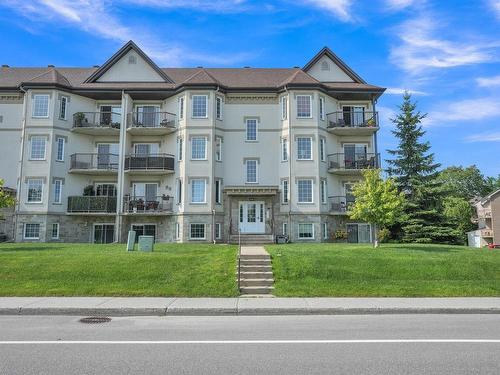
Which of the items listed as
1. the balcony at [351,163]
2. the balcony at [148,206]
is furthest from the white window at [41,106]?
the balcony at [351,163]

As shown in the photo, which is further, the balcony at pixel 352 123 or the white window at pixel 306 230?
the balcony at pixel 352 123

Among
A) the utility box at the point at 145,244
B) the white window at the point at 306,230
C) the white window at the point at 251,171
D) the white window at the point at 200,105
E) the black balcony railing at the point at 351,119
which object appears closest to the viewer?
the utility box at the point at 145,244

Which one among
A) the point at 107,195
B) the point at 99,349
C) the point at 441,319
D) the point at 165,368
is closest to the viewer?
the point at 165,368

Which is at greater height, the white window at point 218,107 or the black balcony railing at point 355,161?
the white window at point 218,107

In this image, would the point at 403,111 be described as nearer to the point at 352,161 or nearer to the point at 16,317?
the point at 352,161

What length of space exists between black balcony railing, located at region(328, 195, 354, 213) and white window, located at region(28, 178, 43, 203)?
1987 cm

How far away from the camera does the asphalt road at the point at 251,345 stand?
6039 millimetres

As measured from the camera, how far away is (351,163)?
104ft

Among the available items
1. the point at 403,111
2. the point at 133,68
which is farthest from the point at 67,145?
the point at 403,111

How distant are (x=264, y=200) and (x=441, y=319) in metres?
20.6

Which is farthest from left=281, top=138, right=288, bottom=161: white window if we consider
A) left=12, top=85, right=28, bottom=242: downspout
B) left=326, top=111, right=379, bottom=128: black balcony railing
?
left=12, top=85, right=28, bottom=242: downspout

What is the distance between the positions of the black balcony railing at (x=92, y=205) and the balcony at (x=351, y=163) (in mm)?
15547

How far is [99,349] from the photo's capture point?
7.09 m

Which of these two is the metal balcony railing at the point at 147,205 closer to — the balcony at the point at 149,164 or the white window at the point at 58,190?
the balcony at the point at 149,164
